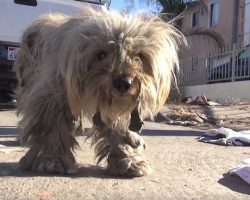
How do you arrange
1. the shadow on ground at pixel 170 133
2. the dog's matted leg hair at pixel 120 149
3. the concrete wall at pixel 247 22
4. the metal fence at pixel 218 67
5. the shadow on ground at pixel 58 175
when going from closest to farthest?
1. the shadow on ground at pixel 58 175
2. the dog's matted leg hair at pixel 120 149
3. the shadow on ground at pixel 170 133
4. the metal fence at pixel 218 67
5. the concrete wall at pixel 247 22

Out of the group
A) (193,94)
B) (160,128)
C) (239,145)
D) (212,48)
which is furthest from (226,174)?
(212,48)

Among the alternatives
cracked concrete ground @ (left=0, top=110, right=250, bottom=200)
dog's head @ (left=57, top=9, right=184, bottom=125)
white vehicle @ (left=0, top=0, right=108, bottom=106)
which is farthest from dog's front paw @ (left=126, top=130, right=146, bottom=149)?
white vehicle @ (left=0, top=0, right=108, bottom=106)

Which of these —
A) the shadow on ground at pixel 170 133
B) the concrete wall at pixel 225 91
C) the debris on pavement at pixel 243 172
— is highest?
the debris on pavement at pixel 243 172

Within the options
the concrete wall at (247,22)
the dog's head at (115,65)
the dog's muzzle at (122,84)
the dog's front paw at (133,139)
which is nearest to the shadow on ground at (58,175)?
the dog's front paw at (133,139)

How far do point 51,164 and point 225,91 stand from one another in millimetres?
14980

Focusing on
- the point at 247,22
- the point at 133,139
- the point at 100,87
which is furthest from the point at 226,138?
the point at 247,22

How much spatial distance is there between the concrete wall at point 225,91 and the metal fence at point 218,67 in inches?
9.5

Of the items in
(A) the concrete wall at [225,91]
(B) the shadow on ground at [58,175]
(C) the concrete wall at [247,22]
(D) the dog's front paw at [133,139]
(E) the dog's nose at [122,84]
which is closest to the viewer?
(E) the dog's nose at [122,84]

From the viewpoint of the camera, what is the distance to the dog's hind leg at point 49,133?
4711 millimetres

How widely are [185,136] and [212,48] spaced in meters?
19.5

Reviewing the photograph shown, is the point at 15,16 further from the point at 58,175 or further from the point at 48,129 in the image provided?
the point at 58,175

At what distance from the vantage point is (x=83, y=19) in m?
4.71

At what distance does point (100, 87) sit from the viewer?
14.2ft

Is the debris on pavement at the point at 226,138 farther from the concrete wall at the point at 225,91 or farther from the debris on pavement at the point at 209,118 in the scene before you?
the concrete wall at the point at 225,91
